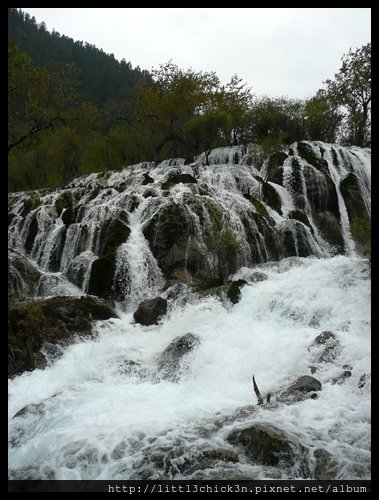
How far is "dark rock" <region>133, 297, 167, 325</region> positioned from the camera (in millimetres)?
14805

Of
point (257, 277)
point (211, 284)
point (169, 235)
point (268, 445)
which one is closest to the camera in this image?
point (268, 445)

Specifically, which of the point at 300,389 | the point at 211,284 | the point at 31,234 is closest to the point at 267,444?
the point at 300,389

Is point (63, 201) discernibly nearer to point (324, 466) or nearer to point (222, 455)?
point (222, 455)

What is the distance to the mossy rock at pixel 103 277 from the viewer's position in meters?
17.6

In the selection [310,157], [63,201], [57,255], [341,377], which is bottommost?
[341,377]

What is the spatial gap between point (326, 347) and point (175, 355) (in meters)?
4.30

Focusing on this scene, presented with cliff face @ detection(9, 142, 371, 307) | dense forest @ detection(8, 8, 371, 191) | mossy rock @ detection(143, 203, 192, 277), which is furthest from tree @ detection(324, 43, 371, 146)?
mossy rock @ detection(143, 203, 192, 277)

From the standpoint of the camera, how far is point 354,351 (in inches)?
417

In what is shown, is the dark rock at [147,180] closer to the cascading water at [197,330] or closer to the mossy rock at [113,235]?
the cascading water at [197,330]

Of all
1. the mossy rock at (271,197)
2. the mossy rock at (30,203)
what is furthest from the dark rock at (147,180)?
the mossy rock at (271,197)

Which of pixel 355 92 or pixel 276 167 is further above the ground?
pixel 355 92

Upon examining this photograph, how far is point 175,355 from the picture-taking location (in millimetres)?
11922

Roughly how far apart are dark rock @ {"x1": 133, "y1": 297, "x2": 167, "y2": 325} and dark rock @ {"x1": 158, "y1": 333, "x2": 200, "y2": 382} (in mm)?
2350

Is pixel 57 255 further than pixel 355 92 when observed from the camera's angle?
No
